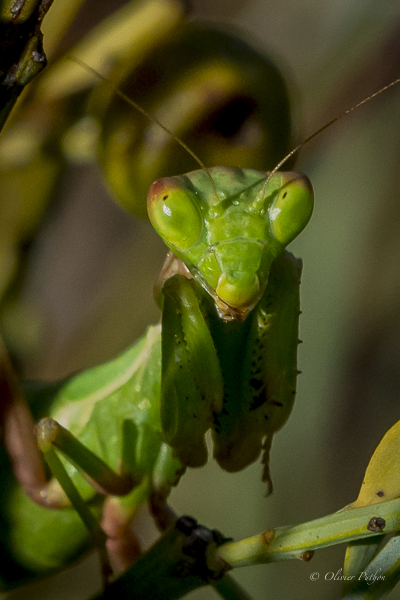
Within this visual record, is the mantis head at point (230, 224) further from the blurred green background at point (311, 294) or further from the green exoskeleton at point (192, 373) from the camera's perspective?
the blurred green background at point (311, 294)

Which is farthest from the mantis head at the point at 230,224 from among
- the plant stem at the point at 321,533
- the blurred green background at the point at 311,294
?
the blurred green background at the point at 311,294

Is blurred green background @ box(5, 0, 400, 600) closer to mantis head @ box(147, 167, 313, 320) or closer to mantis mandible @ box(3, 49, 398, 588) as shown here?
mantis mandible @ box(3, 49, 398, 588)

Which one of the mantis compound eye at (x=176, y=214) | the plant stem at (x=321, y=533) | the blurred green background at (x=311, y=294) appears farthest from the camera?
the blurred green background at (x=311, y=294)

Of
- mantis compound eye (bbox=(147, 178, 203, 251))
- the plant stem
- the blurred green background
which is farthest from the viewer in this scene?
the blurred green background

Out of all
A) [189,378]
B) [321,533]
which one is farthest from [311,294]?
[321,533]

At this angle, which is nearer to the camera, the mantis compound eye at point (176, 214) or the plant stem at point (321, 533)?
the plant stem at point (321, 533)

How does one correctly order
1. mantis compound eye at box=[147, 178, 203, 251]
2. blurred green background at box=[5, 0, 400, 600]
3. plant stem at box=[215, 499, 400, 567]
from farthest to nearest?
blurred green background at box=[5, 0, 400, 600] → mantis compound eye at box=[147, 178, 203, 251] → plant stem at box=[215, 499, 400, 567]

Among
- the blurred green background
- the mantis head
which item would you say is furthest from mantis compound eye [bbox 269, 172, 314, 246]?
the blurred green background

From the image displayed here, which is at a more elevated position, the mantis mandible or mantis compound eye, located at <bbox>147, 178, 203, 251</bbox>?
mantis compound eye, located at <bbox>147, 178, 203, 251</bbox>
